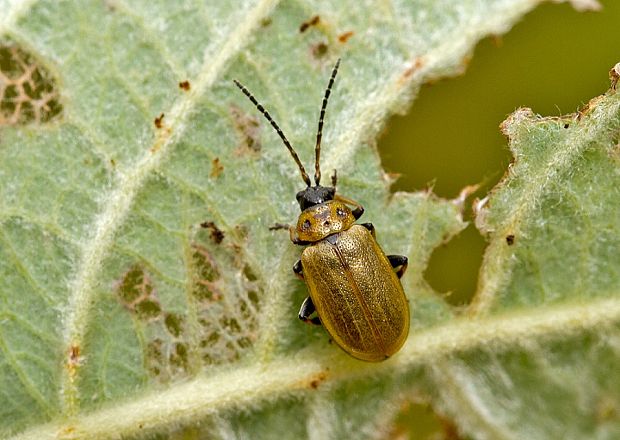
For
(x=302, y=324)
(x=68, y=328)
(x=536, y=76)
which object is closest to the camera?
(x=68, y=328)

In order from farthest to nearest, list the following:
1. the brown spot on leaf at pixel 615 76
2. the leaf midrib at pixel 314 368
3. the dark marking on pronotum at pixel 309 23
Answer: the dark marking on pronotum at pixel 309 23, the leaf midrib at pixel 314 368, the brown spot on leaf at pixel 615 76

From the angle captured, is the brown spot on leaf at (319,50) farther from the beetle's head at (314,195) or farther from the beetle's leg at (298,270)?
the beetle's leg at (298,270)

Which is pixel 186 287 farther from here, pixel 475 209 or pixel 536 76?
pixel 536 76

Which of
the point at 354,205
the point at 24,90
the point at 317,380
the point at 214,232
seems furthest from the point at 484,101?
the point at 24,90

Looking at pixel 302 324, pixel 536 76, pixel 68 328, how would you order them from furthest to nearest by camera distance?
pixel 536 76 < pixel 302 324 < pixel 68 328

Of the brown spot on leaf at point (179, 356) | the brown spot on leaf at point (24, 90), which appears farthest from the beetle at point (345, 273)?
the brown spot on leaf at point (24, 90)

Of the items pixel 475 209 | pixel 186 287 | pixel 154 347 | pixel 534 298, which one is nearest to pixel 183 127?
pixel 186 287
